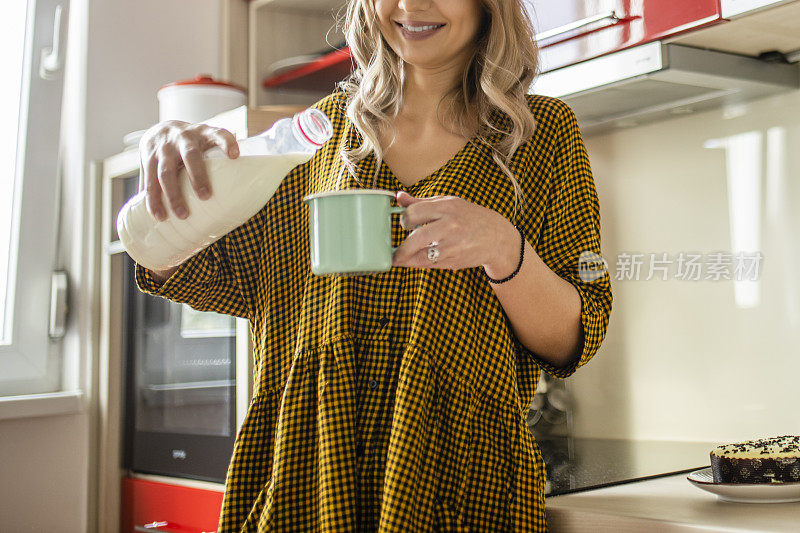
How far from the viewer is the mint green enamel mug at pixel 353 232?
26.9 inches

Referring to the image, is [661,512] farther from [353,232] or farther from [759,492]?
[353,232]

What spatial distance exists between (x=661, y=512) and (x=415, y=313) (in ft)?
1.16

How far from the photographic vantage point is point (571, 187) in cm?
92

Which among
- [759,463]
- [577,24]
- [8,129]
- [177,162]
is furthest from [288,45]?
[759,463]

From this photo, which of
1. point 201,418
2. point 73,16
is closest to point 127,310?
point 201,418

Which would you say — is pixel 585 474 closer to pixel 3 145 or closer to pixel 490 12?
pixel 490 12

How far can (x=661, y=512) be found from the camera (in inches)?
36.0

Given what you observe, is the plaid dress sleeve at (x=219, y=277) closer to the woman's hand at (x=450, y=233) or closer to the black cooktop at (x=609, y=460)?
the woman's hand at (x=450, y=233)

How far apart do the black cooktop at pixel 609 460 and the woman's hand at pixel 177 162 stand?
58 centimetres

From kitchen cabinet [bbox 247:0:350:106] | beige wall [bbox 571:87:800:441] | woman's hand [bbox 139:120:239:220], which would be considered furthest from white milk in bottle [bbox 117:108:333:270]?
kitchen cabinet [bbox 247:0:350:106]

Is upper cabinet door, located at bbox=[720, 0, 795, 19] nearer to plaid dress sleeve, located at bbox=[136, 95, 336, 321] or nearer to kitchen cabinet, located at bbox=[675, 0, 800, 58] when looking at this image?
kitchen cabinet, located at bbox=[675, 0, 800, 58]

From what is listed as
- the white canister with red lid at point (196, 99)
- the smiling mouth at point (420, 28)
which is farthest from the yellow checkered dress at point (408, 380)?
the white canister with red lid at point (196, 99)

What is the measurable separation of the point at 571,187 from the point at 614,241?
0.84 meters

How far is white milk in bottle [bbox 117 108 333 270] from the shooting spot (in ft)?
2.67
